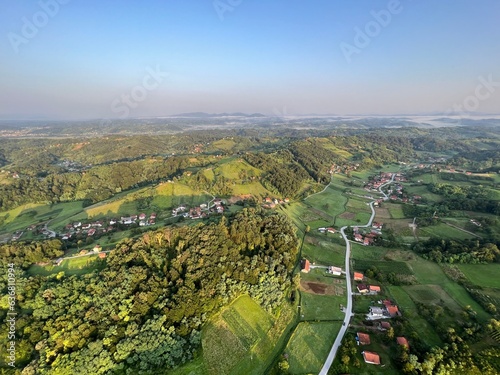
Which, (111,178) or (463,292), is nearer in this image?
(463,292)

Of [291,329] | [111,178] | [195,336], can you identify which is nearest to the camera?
[195,336]

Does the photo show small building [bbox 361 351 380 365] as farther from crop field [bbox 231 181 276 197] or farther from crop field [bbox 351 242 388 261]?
crop field [bbox 231 181 276 197]

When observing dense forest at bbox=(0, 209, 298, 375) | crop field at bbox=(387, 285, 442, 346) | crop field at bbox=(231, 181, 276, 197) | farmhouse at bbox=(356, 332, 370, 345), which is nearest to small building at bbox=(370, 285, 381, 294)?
crop field at bbox=(387, 285, 442, 346)

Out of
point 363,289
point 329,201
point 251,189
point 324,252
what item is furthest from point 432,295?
point 251,189

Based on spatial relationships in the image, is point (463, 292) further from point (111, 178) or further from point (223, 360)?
point (111, 178)

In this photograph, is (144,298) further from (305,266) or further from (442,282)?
(442,282)

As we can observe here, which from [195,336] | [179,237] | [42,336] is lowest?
[195,336]

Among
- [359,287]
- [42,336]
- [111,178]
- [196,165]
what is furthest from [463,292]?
[111,178]
